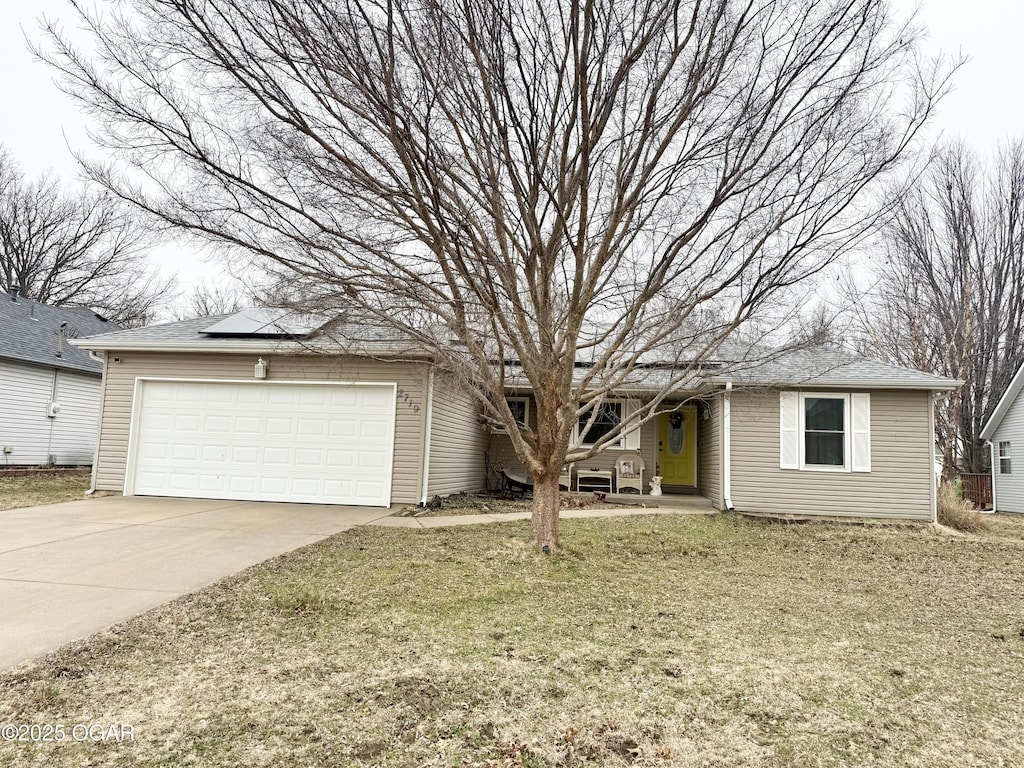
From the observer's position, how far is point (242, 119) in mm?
5730

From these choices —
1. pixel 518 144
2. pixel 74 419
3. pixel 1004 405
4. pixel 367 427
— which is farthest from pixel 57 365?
pixel 1004 405

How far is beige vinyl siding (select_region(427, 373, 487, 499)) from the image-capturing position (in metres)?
10.5

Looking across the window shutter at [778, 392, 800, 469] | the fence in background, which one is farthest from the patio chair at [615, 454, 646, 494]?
the fence in background

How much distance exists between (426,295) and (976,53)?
5289 millimetres

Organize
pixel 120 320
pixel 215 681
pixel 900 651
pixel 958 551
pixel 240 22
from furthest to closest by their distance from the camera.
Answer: pixel 120 320
pixel 958 551
pixel 240 22
pixel 900 651
pixel 215 681

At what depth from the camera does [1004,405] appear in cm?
1600

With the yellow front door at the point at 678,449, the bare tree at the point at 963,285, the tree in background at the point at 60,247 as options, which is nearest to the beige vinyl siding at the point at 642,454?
the yellow front door at the point at 678,449

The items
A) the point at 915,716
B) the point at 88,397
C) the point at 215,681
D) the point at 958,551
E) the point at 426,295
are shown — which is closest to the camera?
the point at 915,716

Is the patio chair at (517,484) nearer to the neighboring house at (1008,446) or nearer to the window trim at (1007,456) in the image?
the neighboring house at (1008,446)

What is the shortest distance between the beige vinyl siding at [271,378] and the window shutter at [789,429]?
6.34 meters

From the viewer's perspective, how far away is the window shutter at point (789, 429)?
10891 millimetres

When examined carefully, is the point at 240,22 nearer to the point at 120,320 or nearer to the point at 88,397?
the point at 88,397

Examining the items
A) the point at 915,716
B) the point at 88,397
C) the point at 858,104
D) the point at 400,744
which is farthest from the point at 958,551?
the point at 88,397

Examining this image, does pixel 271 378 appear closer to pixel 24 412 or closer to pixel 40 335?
pixel 24 412
